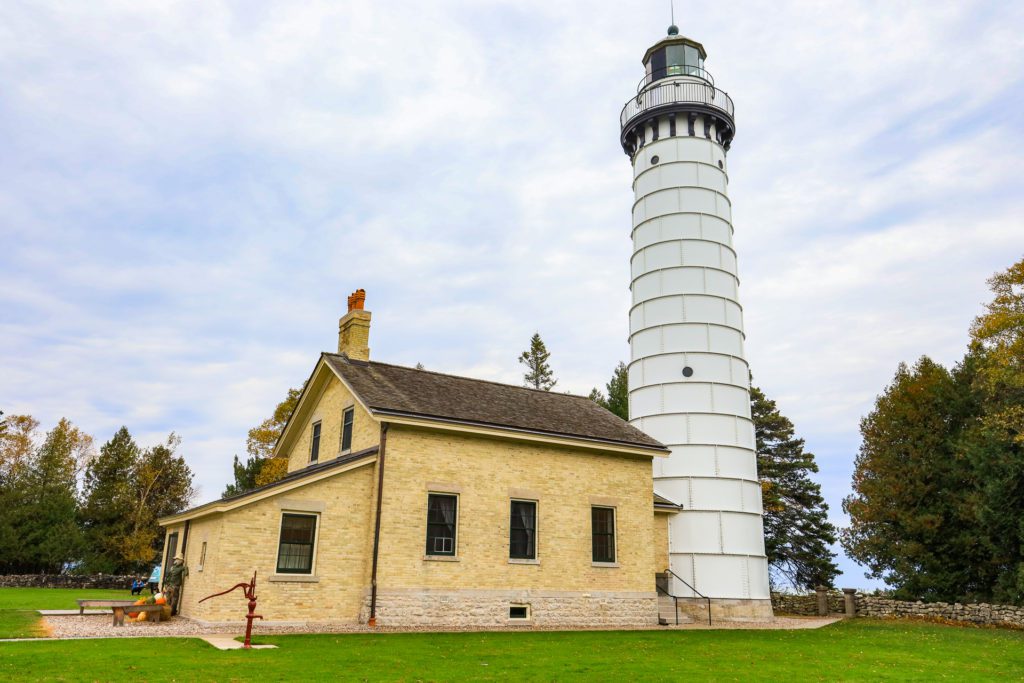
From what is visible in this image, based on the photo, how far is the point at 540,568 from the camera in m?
18.2

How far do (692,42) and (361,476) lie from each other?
23.0 m

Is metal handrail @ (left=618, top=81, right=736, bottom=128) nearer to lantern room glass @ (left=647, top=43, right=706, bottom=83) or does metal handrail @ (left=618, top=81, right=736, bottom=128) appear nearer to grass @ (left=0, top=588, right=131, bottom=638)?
lantern room glass @ (left=647, top=43, right=706, bottom=83)

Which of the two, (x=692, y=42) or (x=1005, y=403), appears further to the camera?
(x=692, y=42)

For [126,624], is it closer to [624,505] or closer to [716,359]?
[624,505]

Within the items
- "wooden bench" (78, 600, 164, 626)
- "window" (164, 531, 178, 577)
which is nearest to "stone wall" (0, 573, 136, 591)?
"window" (164, 531, 178, 577)

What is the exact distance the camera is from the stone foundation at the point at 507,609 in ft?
52.8

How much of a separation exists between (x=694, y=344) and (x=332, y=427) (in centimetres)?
1240

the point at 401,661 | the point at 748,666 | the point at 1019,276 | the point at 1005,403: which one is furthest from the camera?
the point at 1005,403

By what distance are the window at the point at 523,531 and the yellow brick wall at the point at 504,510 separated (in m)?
0.19

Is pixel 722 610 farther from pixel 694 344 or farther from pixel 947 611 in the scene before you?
pixel 694 344

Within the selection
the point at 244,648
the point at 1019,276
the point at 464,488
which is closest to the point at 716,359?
the point at 1019,276

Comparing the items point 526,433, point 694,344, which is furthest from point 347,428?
point 694,344

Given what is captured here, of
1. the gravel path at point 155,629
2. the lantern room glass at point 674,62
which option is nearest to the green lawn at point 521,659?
the gravel path at point 155,629

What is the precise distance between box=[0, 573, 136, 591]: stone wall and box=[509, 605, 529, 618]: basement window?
84.2ft
